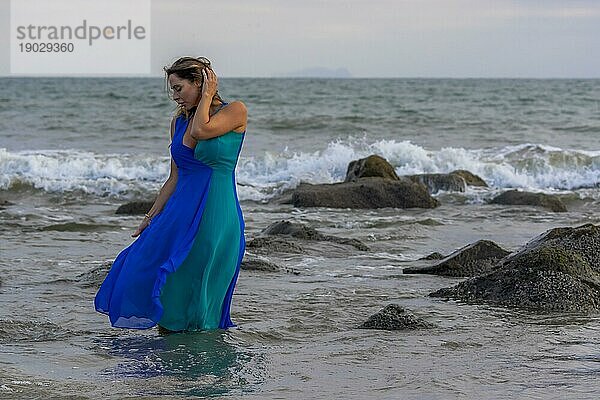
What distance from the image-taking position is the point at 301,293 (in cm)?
823

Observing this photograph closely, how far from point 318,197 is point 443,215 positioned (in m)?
1.78

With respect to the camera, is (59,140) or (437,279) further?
(59,140)

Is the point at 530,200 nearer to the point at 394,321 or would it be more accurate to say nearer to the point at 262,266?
the point at 262,266

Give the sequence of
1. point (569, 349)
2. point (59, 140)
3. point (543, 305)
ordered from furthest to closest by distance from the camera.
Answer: point (59, 140) → point (543, 305) → point (569, 349)

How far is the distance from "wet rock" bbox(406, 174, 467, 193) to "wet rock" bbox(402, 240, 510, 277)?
8.77 m

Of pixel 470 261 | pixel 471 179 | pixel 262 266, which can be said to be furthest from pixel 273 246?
pixel 471 179

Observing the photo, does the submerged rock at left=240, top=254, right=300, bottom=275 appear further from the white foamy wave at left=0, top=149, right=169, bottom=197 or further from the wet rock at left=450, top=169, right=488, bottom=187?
the wet rock at left=450, top=169, right=488, bottom=187

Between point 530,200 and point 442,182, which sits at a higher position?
point 442,182

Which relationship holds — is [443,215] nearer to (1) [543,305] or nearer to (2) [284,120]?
(1) [543,305]

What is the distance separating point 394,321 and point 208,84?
189 centimetres

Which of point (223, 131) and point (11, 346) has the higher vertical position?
point (223, 131)

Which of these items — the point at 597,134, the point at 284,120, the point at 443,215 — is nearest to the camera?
the point at 443,215

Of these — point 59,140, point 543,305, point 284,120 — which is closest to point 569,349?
point 543,305

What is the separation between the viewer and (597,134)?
1184 inches
